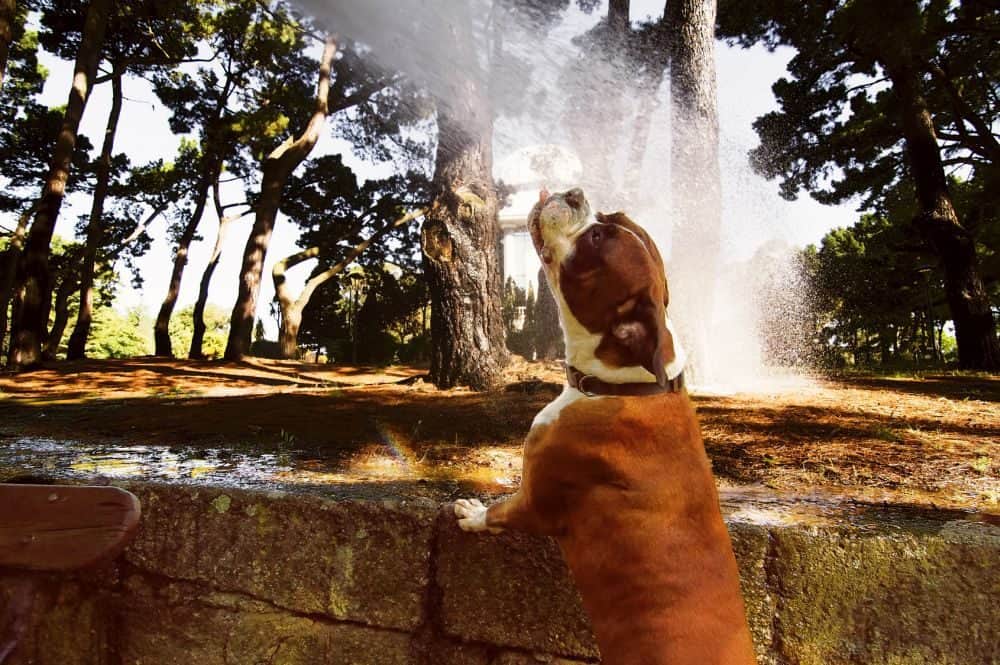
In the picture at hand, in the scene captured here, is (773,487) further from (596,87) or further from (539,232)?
(596,87)

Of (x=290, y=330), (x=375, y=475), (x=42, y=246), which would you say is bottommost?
(x=375, y=475)

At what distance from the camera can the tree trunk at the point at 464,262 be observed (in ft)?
16.4

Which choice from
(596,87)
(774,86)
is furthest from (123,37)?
(774,86)

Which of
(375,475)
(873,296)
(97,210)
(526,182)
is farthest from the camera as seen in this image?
(873,296)

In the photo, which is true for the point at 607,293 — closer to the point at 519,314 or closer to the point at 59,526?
the point at 59,526

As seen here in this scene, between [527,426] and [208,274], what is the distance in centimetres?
1767

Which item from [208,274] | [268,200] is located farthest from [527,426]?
[208,274]

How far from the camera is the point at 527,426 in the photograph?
3371 millimetres

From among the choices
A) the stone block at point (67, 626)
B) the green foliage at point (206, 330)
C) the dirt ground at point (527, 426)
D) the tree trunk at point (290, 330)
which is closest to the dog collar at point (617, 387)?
the dirt ground at point (527, 426)

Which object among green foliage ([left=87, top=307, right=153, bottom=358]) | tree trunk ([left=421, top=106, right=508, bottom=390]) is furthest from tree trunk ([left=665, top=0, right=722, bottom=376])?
green foliage ([left=87, top=307, right=153, bottom=358])

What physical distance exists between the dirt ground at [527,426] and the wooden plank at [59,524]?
115 cm

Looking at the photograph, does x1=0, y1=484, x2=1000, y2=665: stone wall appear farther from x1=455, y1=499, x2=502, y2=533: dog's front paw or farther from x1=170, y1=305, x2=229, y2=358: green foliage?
x1=170, y1=305, x2=229, y2=358: green foliage

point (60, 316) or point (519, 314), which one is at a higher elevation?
point (519, 314)

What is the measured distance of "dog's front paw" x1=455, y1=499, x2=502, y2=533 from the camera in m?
1.66
